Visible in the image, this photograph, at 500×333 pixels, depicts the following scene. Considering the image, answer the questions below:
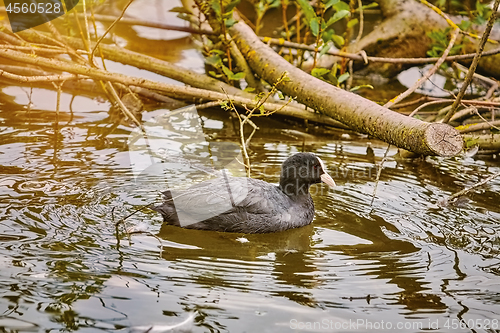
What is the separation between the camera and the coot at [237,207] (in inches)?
203

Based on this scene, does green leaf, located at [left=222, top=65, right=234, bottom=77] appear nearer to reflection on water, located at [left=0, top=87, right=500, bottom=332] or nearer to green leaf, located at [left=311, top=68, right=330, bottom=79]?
green leaf, located at [left=311, top=68, right=330, bottom=79]

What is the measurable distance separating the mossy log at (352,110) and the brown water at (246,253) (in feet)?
1.96

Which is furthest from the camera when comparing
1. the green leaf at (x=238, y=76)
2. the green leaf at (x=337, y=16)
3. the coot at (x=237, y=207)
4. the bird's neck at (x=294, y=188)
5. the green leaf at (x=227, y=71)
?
the green leaf at (x=227, y=71)

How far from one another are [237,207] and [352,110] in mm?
1959

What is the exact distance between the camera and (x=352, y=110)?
6.46m

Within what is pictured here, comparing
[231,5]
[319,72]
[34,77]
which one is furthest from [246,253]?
[231,5]

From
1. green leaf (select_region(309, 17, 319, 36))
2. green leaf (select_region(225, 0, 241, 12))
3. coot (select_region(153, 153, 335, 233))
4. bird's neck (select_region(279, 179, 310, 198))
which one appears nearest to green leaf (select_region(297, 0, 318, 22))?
green leaf (select_region(309, 17, 319, 36))

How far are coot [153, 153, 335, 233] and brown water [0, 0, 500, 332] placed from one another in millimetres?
109

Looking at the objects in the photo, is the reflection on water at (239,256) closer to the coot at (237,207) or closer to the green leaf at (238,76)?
the coot at (237,207)

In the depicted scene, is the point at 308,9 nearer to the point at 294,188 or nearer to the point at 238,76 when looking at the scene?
the point at 238,76

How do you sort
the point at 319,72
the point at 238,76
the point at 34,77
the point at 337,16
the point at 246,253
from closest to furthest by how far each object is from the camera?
the point at 246,253
the point at 34,77
the point at 337,16
the point at 319,72
the point at 238,76

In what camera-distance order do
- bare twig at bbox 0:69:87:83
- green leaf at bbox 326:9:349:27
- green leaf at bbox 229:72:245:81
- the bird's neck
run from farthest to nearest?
1. green leaf at bbox 229:72:245:81
2. green leaf at bbox 326:9:349:27
3. bare twig at bbox 0:69:87:83
4. the bird's neck

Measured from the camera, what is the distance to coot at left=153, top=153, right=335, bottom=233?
5.16m

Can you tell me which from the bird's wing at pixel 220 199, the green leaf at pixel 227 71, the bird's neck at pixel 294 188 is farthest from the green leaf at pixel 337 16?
the bird's wing at pixel 220 199
